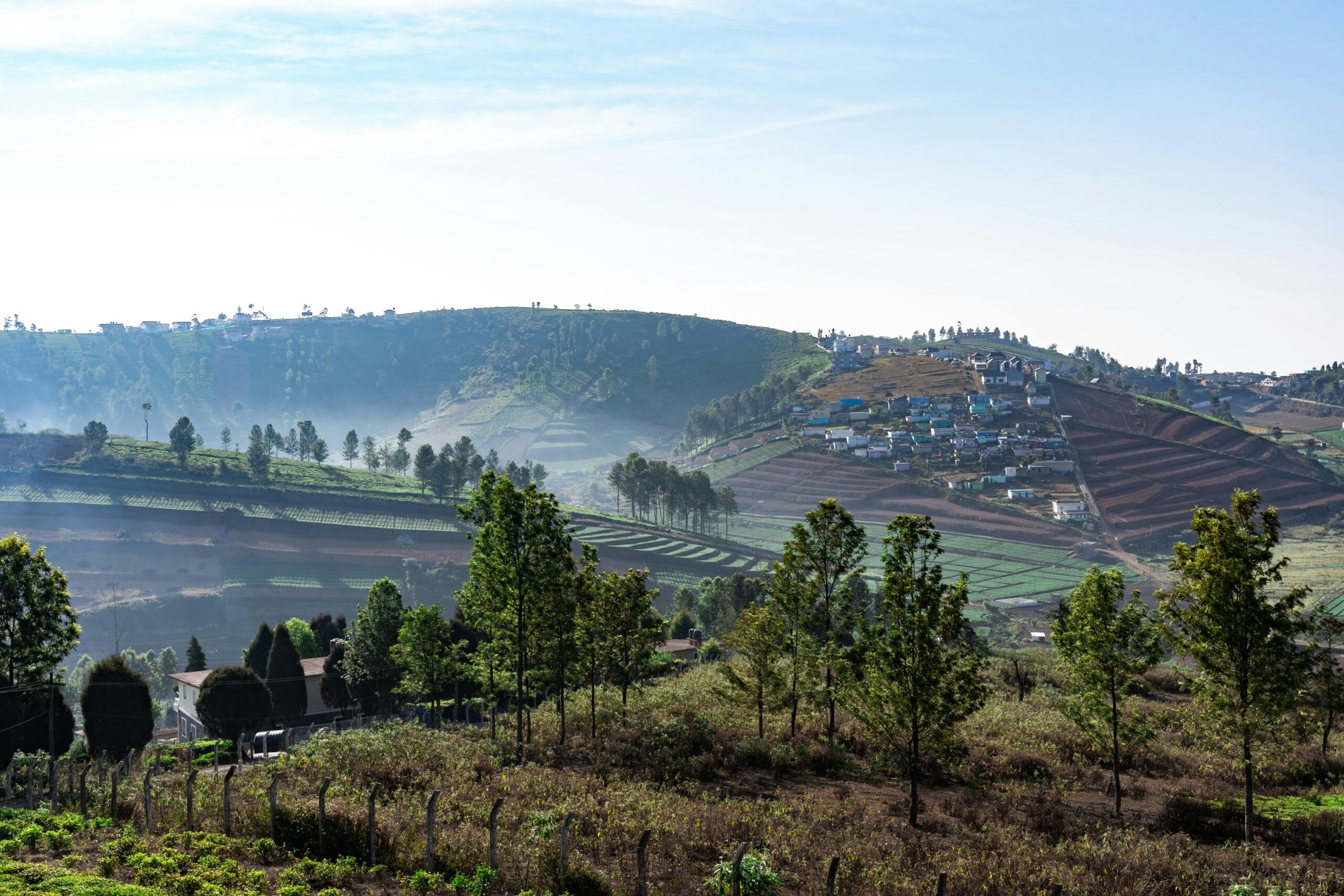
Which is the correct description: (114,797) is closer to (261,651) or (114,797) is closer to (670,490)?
(261,651)

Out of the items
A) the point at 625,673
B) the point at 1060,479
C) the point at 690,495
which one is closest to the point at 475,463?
the point at 690,495

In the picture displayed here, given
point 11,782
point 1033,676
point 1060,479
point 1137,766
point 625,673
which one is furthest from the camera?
point 1060,479

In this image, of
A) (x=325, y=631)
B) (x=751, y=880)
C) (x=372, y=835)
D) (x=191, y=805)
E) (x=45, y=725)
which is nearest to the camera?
A: (x=751, y=880)

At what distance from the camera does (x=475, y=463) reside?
6599 inches

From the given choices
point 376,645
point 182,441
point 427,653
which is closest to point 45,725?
point 376,645

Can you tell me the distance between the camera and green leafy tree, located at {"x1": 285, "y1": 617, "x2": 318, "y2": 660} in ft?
227

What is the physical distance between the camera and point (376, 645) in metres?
53.6

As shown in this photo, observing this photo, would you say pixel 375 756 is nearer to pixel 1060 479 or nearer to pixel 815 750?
pixel 815 750

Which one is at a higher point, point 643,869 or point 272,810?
point 643,869

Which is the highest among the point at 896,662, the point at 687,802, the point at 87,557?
the point at 896,662

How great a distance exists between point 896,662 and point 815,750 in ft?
33.9

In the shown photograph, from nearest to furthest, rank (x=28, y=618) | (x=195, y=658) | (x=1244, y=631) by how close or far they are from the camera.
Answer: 1. (x=1244, y=631)
2. (x=28, y=618)
3. (x=195, y=658)

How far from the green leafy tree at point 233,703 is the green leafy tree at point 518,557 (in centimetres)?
2574

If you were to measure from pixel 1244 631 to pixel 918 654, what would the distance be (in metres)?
8.75
